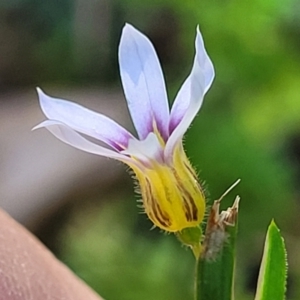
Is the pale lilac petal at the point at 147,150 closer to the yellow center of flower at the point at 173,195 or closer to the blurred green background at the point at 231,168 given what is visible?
the yellow center of flower at the point at 173,195

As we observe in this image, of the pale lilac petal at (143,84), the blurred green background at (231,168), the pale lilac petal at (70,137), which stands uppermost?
the pale lilac petal at (143,84)

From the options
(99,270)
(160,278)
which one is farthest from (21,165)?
(160,278)

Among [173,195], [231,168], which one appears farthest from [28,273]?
[231,168]

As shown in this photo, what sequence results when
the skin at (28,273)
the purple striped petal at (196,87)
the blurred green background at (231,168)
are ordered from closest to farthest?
the purple striped petal at (196,87), the skin at (28,273), the blurred green background at (231,168)

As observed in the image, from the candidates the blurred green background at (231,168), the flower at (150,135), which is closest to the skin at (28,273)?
the flower at (150,135)

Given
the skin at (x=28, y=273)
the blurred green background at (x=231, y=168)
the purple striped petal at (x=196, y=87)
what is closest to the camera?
the purple striped petal at (x=196, y=87)

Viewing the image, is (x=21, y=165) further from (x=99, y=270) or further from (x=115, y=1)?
(x=115, y=1)
